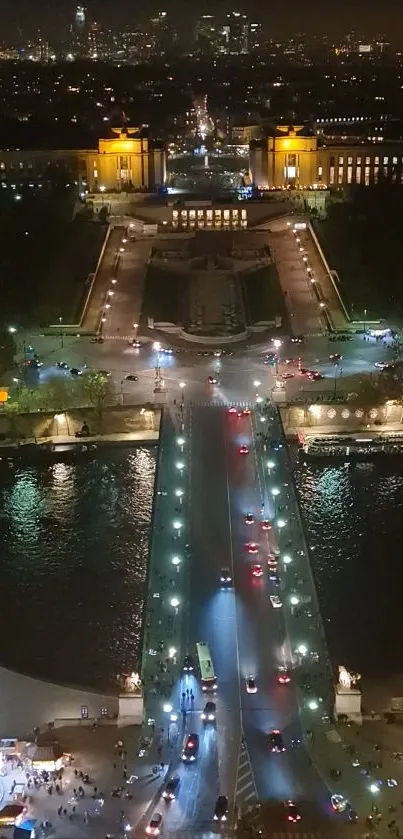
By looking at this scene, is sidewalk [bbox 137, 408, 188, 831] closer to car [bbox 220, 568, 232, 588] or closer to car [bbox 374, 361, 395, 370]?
car [bbox 220, 568, 232, 588]

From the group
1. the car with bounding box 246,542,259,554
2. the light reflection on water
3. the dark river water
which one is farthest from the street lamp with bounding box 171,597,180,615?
the light reflection on water

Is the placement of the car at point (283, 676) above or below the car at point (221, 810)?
above

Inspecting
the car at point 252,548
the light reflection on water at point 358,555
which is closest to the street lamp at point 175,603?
the car at point 252,548

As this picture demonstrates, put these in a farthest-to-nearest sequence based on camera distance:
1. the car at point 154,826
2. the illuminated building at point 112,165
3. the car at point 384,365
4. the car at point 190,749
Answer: the illuminated building at point 112,165 → the car at point 384,365 → the car at point 190,749 → the car at point 154,826

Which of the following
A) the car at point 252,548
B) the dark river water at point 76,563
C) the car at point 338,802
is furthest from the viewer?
the car at point 252,548

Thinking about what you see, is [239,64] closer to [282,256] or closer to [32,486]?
[282,256]

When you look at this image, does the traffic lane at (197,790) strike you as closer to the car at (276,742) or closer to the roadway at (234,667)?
the roadway at (234,667)
